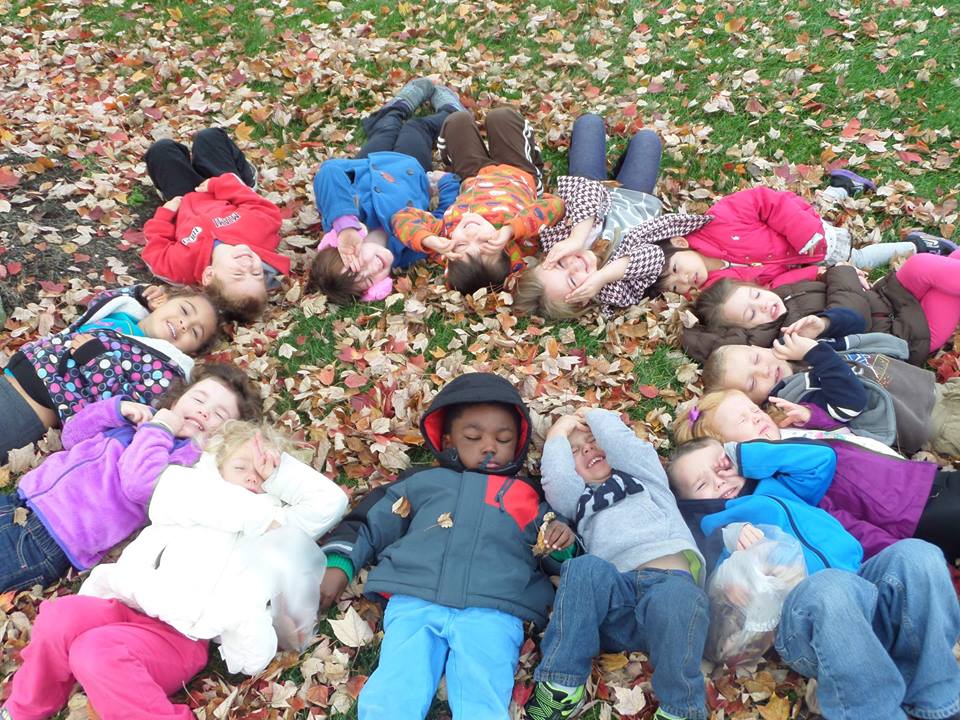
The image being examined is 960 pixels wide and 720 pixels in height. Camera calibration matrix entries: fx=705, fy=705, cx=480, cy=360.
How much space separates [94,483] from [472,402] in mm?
2579

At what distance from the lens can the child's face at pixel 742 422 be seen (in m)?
4.85

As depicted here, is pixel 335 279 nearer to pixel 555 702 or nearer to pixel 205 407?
pixel 205 407

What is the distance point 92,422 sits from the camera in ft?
16.5

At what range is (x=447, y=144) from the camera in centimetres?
768

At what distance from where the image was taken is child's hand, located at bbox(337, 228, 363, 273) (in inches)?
248

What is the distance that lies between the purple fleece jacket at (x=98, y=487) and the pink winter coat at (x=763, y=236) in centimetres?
473

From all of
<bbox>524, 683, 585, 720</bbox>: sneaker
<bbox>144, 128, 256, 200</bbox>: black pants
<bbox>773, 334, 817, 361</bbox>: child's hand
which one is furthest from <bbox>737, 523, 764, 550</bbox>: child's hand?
<bbox>144, 128, 256, 200</bbox>: black pants

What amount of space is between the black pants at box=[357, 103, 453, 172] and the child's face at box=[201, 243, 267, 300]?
1.95 meters

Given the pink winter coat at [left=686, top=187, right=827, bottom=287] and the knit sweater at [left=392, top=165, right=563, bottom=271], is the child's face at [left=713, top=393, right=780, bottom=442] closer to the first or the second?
the pink winter coat at [left=686, top=187, right=827, bottom=287]

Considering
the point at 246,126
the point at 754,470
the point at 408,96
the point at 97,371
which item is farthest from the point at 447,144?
the point at 754,470

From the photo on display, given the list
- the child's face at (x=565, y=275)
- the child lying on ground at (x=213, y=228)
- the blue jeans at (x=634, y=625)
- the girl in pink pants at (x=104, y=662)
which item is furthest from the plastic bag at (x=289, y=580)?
the child's face at (x=565, y=275)

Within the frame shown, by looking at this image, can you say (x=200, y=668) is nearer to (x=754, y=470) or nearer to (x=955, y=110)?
(x=754, y=470)

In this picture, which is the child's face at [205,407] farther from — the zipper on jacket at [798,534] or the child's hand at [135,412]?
the zipper on jacket at [798,534]

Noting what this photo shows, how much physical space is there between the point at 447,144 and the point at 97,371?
4.23 m
